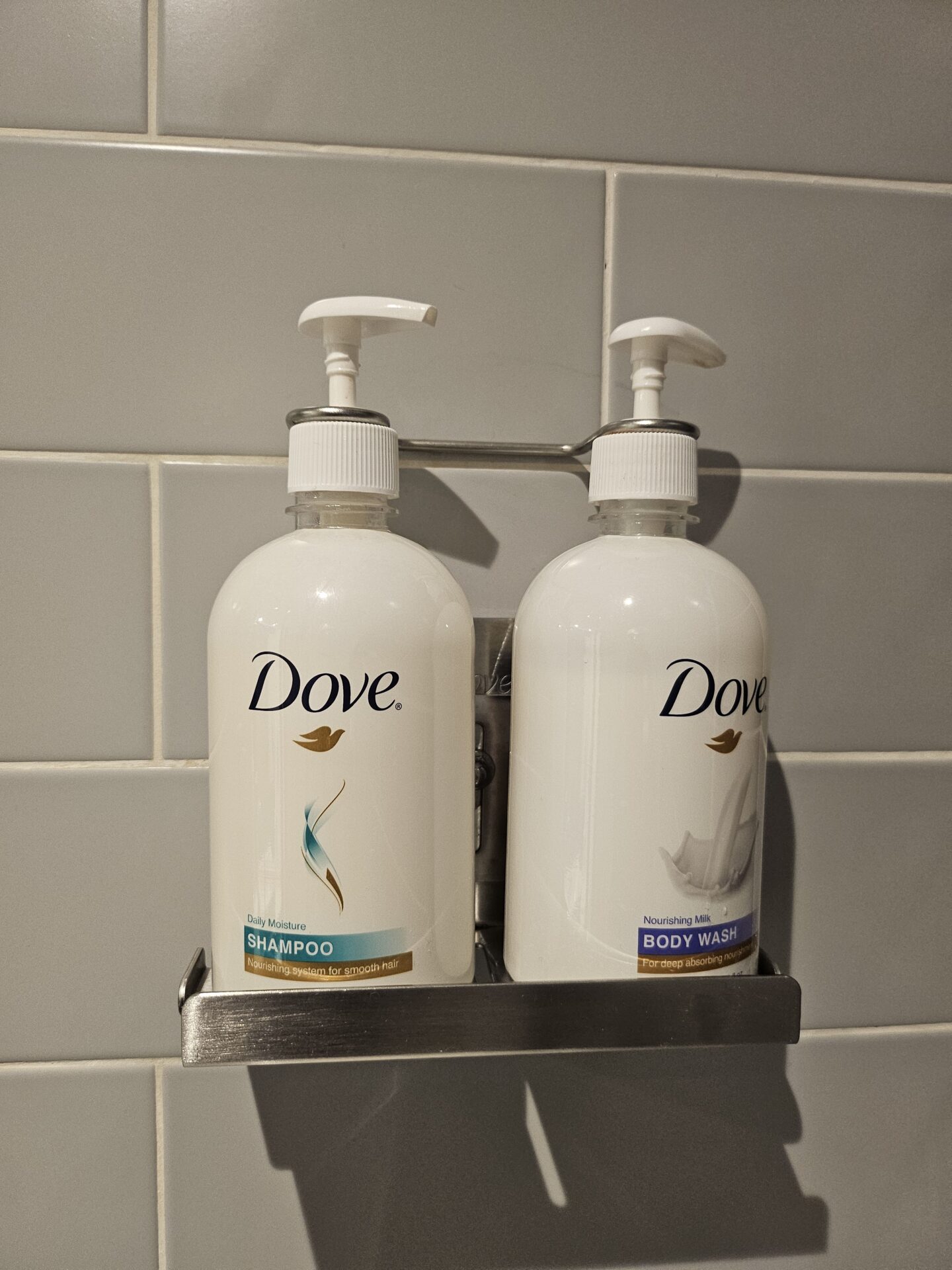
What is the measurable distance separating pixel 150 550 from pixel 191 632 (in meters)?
0.04

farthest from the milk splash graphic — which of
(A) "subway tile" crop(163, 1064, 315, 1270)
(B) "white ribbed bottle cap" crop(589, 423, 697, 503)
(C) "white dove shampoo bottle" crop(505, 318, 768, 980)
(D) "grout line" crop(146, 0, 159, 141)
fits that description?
(D) "grout line" crop(146, 0, 159, 141)

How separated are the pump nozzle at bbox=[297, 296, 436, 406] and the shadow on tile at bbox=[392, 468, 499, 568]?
0.22ft

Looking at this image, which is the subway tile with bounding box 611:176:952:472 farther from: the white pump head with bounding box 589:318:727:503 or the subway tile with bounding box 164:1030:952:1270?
the subway tile with bounding box 164:1030:952:1270

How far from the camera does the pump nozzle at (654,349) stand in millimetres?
319

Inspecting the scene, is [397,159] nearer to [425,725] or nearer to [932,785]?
[425,725]

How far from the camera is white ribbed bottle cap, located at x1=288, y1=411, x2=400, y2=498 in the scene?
0.98ft

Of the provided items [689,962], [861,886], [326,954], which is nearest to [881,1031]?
[861,886]

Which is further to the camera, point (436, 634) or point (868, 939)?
point (868, 939)

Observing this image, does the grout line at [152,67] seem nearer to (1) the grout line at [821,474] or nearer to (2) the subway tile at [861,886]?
(1) the grout line at [821,474]

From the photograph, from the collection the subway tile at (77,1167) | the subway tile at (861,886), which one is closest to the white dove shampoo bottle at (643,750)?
the subway tile at (861,886)

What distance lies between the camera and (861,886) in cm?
41

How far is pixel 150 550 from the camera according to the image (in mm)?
370

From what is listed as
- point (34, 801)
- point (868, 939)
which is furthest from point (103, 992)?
point (868, 939)

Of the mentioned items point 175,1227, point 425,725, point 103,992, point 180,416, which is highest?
point 180,416
